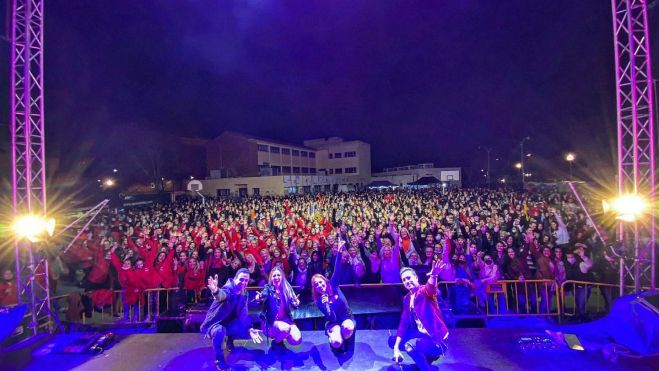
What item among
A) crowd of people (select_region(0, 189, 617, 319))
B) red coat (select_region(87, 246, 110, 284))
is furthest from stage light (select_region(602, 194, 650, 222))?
red coat (select_region(87, 246, 110, 284))

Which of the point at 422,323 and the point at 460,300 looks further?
the point at 460,300

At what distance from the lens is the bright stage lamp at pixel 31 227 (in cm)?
556

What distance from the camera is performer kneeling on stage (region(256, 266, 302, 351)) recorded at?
4539 mm

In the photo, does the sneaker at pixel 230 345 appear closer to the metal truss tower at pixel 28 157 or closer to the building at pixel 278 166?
the metal truss tower at pixel 28 157


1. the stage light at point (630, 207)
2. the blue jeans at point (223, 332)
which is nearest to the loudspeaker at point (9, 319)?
the blue jeans at point (223, 332)

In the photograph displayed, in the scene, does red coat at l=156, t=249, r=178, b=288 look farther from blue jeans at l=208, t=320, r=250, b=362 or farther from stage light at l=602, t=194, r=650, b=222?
stage light at l=602, t=194, r=650, b=222

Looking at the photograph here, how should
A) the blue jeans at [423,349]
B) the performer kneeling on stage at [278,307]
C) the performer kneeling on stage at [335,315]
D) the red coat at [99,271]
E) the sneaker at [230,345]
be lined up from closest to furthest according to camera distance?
1. the blue jeans at [423,349]
2. the performer kneeling on stage at [335,315]
3. the performer kneeling on stage at [278,307]
4. the sneaker at [230,345]
5. the red coat at [99,271]

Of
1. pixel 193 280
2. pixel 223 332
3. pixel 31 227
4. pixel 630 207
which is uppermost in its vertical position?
pixel 31 227

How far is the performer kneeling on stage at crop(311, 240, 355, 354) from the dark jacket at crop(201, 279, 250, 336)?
1.03 metres

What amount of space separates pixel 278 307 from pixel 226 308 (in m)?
0.70

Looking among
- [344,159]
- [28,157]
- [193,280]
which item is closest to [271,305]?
[193,280]

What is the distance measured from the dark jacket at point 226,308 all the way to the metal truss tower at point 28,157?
3.57m

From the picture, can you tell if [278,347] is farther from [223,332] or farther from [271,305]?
[223,332]

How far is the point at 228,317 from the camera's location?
4512mm
